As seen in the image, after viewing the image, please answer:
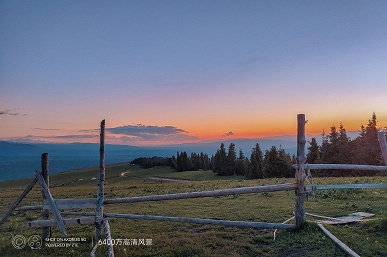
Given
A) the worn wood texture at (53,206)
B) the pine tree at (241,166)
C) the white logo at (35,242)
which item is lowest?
the pine tree at (241,166)

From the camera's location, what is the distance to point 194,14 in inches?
629

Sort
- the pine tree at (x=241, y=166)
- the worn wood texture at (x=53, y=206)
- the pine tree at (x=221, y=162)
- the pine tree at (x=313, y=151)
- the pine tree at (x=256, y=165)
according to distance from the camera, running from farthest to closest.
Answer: the pine tree at (x=241, y=166), the pine tree at (x=221, y=162), the pine tree at (x=256, y=165), the pine tree at (x=313, y=151), the worn wood texture at (x=53, y=206)

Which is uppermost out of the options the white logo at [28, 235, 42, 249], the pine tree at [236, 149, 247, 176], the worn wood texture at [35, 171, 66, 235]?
the worn wood texture at [35, 171, 66, 235]

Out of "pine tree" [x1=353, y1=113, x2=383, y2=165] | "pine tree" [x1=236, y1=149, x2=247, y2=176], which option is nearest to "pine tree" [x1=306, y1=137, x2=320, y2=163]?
"pine tree" [x1=353, y1=113, x2=383, y2=165]

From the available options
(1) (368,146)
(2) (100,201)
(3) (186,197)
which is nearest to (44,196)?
(2) (100,201)

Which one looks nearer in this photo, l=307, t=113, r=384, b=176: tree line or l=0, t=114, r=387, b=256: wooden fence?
l=0, t=114, r=387, b=256: wooden fence

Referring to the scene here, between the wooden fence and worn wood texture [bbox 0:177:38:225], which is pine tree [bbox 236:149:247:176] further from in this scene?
worn wood texture [bbox 0:177:38:225]

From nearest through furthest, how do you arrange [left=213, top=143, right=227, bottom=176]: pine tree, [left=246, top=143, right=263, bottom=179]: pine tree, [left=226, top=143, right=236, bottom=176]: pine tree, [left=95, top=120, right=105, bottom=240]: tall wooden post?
[left=95, top=120, right=105, bottom=240]: tall wooden post < [left=246, top=143, right=263, bottom=179]: pine tree < [left=213, top=143, right=227, bottom=176]: pine tree < [left=226, top=143, right=236, bottom=176]: pine tree

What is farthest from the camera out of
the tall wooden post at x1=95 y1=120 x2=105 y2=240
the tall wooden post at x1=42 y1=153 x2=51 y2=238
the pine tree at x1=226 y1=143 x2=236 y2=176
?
the pine tree at x1=226 y1=143 x2=236 y2=176

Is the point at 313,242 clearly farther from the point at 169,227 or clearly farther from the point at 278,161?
the point at 278,161

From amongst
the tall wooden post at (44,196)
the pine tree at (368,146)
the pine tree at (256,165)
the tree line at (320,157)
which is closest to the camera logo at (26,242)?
the tall wooden post at (44,196)

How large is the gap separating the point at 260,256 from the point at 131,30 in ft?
42.1

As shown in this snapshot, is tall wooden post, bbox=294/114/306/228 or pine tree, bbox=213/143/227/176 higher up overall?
tall wooden post, bbox=294/114/306/228

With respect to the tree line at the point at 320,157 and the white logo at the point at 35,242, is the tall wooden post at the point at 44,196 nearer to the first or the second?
the white logo at the point at 35,242
